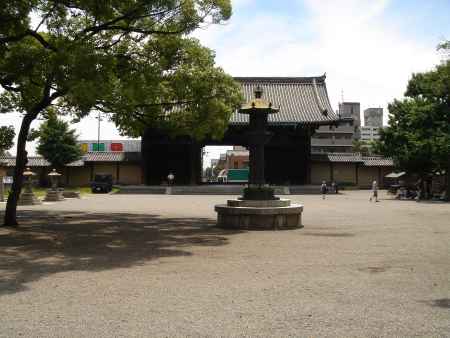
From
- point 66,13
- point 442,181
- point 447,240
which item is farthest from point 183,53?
point 442,181

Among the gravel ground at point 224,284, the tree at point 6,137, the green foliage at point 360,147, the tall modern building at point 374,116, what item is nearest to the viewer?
the gravel ground at point 224,284

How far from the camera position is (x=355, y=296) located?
6238mm

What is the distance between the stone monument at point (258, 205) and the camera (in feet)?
45.8

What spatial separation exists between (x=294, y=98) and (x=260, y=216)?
106ft

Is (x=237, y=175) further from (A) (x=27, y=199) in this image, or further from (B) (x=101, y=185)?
(A) (x=27, y=199)

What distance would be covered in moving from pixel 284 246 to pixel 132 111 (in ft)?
24.3

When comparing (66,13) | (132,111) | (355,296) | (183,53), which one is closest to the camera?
(355,296)

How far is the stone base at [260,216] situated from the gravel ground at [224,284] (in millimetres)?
945

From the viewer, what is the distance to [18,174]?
46.1ft

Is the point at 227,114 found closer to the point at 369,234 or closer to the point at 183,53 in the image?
the point at 183,53

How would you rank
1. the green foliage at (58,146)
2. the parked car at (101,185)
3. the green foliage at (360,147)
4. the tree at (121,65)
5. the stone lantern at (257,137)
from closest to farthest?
the tree at (121,65), the stone lantern at (257,137), the parked car at (101,185), the green foliage at (58,146), the green foliage at (360,147)

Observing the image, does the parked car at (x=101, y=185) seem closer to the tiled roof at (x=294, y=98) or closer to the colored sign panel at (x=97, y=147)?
the colored sign panel at (x=97, y=147)

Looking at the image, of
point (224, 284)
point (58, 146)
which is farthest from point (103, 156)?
point (224, 284)

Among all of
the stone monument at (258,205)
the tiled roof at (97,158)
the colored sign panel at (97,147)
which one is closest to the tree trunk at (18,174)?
the stone monument at (258,205)
